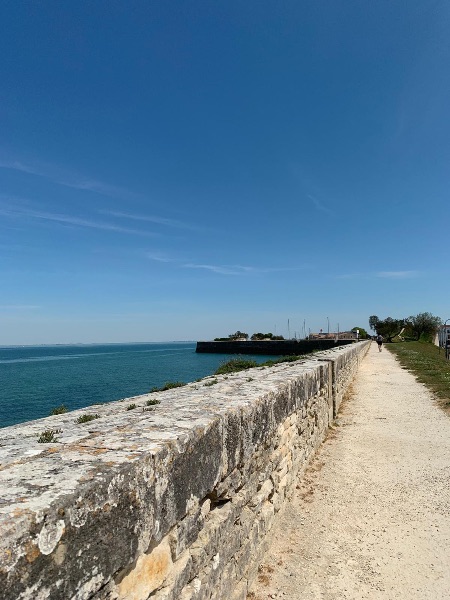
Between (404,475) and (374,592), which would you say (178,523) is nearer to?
(374,592)

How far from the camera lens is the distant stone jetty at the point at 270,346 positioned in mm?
Answer: 72581

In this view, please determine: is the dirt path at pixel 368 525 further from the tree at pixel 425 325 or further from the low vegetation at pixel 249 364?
the tree at pixel 425 325

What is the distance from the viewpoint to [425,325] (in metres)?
65.6

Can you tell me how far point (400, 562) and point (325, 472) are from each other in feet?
6.81

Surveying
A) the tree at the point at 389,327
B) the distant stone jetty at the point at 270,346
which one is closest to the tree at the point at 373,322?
the tree at the point at 389,327

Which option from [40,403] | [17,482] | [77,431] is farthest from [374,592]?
[40,403]

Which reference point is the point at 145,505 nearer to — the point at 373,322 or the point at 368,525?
the point at 368,525

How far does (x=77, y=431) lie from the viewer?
2559 mm

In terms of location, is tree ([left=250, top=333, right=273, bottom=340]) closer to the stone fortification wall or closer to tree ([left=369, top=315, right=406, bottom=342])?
tree ([left=369, top=315, right=406, bottom=342])

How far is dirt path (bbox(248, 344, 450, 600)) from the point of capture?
3.07 m

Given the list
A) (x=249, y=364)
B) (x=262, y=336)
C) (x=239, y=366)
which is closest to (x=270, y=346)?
(x=262, y=336)

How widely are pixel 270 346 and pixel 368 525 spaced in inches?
2899

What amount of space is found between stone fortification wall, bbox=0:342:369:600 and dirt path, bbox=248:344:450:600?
345 millimetres

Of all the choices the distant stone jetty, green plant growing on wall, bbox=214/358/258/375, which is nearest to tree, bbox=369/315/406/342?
the distant stone jetty
